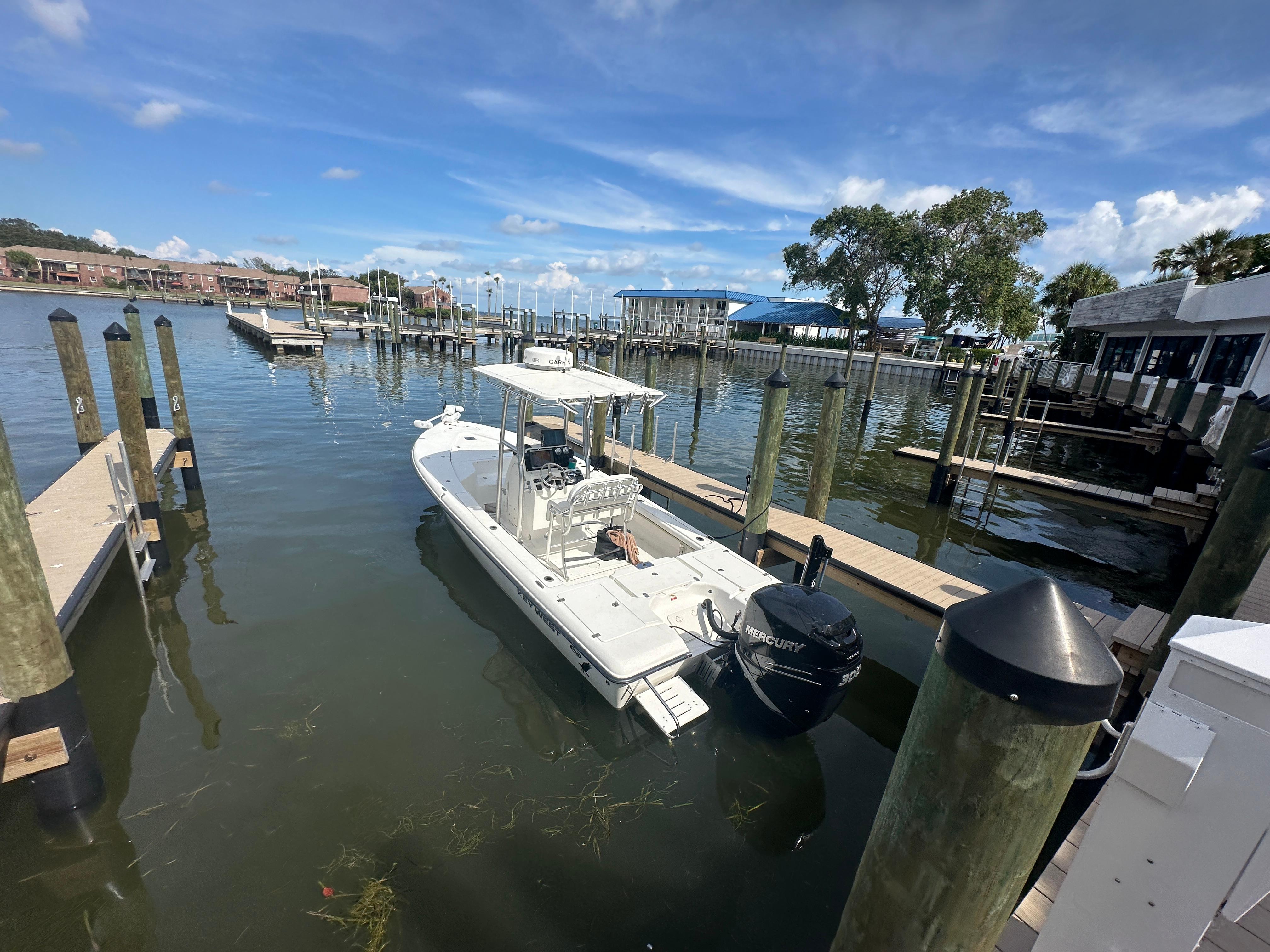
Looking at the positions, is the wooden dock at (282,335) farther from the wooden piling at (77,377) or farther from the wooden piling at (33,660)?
the wooden piling at (33,660)

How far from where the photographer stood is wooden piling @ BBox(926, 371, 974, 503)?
11391 millimetres

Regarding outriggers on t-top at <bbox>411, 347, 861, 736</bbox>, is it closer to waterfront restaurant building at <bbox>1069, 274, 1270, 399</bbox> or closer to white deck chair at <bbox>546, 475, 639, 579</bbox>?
white deck chair at <bbox>546, 475, 639, 579</bbox>

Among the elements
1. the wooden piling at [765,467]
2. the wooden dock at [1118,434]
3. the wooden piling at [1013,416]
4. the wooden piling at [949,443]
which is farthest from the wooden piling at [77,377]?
the wooden dock at [1118,434]

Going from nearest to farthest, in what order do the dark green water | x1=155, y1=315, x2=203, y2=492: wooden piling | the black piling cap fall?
the black piling cap, the dark green water, x1=155, y1=315, x2=203, y2=492: wooden piling

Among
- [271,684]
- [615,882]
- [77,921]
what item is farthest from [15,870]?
[615,882]

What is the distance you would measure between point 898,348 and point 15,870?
66.4 metres

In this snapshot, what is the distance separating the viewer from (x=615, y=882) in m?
3.71

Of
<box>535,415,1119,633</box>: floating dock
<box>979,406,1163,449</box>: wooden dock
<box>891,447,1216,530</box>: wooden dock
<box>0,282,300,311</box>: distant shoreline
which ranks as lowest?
<box>0,282,300,311</box>: distant shoreline

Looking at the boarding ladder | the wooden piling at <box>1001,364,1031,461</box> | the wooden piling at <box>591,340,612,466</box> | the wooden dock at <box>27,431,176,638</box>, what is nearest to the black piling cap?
the wooden dock at <box>27,431,176,638</box>

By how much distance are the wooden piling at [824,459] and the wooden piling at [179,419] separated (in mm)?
10660

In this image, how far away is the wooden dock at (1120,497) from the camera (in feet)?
28.1

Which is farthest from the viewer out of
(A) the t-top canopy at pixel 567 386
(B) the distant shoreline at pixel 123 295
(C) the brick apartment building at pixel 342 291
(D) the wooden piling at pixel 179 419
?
(C) the brick apartment building at pixel 342 291

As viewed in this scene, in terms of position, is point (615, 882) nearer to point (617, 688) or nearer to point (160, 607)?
point (617, 688)

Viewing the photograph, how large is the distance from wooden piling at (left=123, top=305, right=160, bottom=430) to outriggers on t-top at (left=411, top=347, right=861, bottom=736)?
674 centimetres
